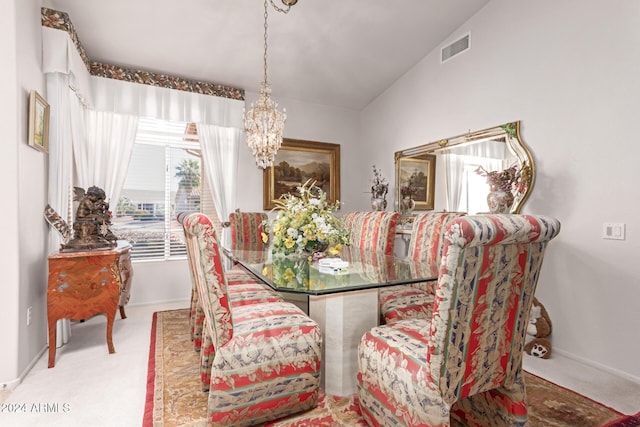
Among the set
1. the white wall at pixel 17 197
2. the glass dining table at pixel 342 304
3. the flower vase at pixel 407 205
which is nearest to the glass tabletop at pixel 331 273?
the glass dining table at pixel 342 304

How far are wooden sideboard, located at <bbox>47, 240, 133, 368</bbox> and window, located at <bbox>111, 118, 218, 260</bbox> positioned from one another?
1500 millimetres

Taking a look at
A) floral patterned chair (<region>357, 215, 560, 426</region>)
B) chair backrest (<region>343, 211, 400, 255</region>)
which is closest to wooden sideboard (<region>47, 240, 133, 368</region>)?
chair backrest (<region>343, 211, 400, 255</region>)

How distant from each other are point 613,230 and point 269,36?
363 cm

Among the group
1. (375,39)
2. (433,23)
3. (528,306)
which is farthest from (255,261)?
(433,23)

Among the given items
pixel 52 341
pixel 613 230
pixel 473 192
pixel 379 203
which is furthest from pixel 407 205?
pixel 52 341

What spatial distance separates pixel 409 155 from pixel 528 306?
323 cm

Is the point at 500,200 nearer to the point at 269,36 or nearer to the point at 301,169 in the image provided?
the point at 301,169

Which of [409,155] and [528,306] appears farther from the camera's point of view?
[409,155]

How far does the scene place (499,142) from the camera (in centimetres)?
326

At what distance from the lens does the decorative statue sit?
2.68 meters

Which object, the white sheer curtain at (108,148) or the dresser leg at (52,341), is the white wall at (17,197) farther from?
the white sheer curtain at (108,148)

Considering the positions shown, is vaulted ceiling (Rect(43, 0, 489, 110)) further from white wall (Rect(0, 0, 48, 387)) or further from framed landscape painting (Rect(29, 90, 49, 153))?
framed landscape painting (Rect(29, 90, 49, 153))

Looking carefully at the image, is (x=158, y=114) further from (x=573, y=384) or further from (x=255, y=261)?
(x=573, y=384)

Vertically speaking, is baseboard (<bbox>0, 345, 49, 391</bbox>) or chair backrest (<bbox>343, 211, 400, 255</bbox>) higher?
chair backrest (<bbox>343, 211, 400, 255</bbox>)
